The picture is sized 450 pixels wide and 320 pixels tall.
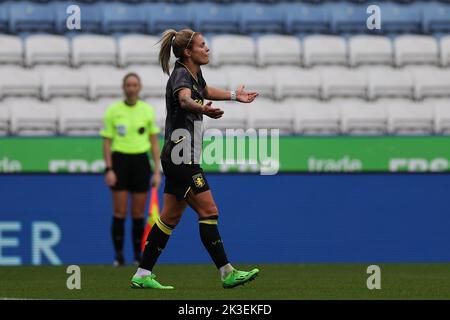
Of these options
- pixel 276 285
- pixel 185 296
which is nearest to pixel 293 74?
pixel 276 285

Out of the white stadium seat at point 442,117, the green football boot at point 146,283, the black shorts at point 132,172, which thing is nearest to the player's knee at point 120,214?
the black shorts at point 132,172

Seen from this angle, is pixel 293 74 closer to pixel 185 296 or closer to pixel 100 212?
pixel 100 212

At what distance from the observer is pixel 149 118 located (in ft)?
39.9

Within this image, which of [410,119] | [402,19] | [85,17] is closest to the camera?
[410,119]

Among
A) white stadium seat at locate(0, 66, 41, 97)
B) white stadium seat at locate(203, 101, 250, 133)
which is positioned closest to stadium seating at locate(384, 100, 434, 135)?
white stadium seat at locate(203, 101, 250, 133)

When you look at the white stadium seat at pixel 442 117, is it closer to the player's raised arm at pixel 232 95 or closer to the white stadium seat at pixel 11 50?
the white stadium seat at pixel 11 50

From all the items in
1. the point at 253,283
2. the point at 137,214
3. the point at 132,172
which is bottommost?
the point at 253,283

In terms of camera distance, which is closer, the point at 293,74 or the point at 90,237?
the point at 90,237

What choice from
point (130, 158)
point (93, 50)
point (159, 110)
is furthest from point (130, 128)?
point (93, 50)

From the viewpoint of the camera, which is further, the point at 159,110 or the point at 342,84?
the point at 342,84

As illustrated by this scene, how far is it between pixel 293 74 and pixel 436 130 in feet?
6.97

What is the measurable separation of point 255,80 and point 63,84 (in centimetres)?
255

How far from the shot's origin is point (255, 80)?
50.8ft

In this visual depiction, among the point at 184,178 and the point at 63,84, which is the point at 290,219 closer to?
the point at 63,84
